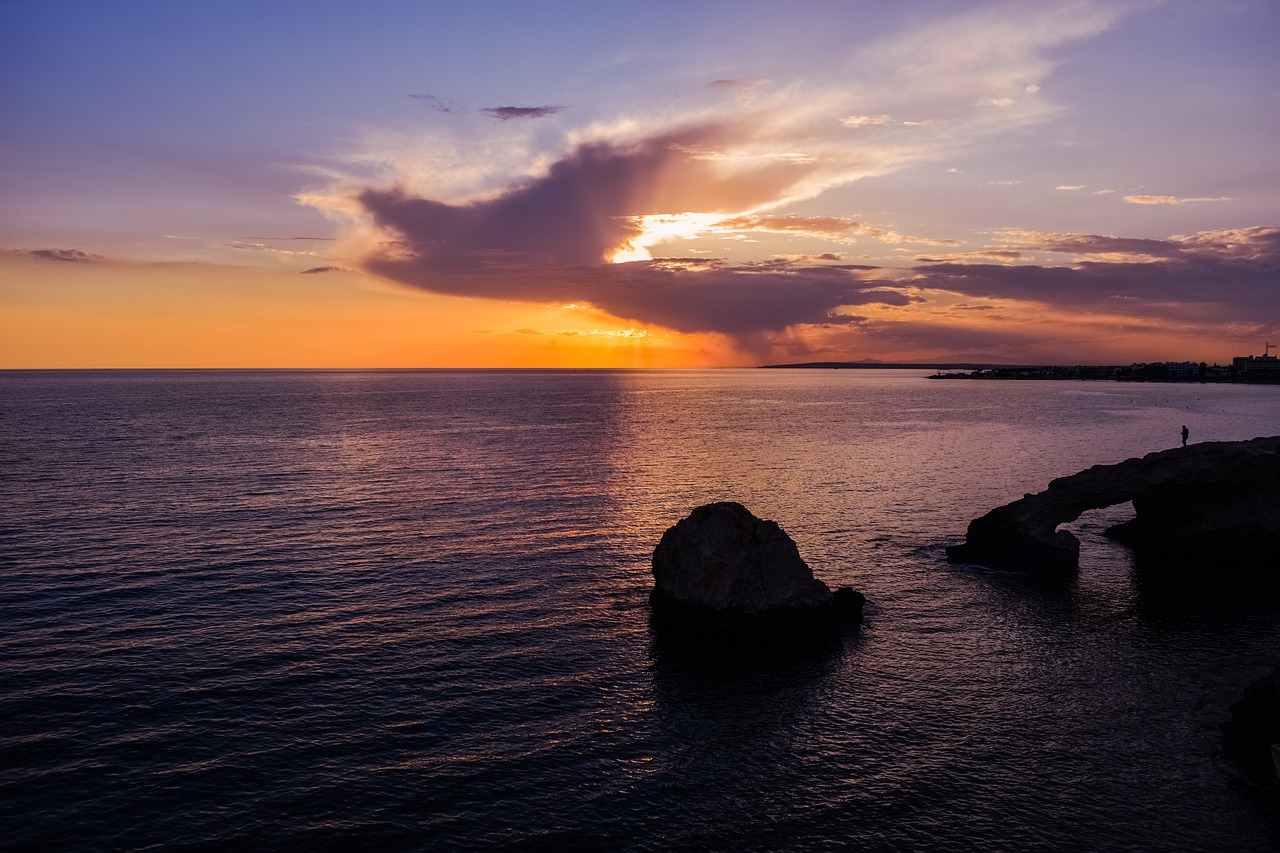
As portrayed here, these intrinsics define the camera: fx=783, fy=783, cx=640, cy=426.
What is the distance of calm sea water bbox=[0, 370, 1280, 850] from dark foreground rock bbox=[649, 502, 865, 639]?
5.65 feet

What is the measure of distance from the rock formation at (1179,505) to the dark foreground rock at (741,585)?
14927 mm

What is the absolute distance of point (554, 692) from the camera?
28.7m

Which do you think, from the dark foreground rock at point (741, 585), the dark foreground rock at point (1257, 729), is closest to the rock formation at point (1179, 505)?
the dark foreground rock at point (741, 585)

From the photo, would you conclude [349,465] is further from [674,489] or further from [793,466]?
[793,466]

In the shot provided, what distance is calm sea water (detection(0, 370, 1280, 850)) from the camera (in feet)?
69.0

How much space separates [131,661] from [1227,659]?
4353cm

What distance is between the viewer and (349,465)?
84.0 meters

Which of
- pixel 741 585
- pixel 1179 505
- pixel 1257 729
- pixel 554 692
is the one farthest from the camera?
pixel 1179 505

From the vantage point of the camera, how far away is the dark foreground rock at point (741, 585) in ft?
116

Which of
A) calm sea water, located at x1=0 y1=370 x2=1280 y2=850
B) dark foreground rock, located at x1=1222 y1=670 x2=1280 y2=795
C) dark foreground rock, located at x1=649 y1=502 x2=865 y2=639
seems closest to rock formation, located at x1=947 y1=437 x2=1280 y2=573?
calm sea water, located at x1=0 y1=370 x2=1280 y2=850

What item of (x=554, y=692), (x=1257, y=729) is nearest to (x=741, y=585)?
(x=554, y=692)

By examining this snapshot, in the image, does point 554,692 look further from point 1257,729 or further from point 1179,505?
point 1179,505

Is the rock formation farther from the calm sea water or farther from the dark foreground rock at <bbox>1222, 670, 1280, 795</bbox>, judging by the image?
the dark foreground rock at <bbox>1222, 670, 1280, 795</bbox>

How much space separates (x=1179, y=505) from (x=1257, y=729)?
29850mm
